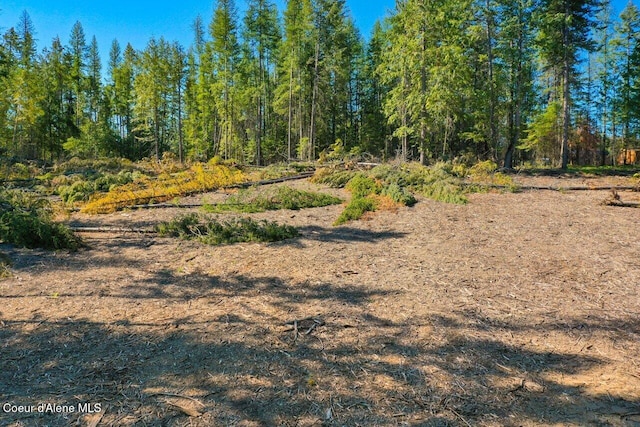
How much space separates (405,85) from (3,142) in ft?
104

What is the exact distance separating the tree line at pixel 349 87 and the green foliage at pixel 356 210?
31.0ft

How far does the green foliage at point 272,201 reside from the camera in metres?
9.81

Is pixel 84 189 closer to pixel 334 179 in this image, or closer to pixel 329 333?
pixel 334 179

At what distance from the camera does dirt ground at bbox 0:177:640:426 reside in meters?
2.74

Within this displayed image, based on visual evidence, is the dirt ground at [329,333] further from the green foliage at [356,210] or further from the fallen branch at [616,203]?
the fallen branch at [616,203]

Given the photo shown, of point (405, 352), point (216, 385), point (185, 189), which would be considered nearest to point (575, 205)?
point (405, 352)

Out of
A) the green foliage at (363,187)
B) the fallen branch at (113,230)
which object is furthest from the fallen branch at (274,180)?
the fallen branch at (113,230)

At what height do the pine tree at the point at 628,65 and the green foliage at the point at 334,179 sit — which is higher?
the pine tree at the point at 628,65

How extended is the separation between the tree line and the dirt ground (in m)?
13.3

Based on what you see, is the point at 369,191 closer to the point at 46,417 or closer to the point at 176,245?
the point at 176,245

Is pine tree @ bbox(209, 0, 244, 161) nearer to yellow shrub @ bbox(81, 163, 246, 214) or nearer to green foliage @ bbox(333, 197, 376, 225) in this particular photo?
yellow shrub @ bbox(81, 163, 246, 214)

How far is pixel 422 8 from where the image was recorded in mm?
17234

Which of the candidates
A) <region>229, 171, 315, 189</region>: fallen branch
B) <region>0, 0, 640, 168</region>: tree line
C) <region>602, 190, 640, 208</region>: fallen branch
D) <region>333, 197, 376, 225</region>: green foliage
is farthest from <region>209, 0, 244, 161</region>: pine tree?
<region>602, 190, 640, 208</region>: fallen branch

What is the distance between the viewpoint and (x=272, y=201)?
10375mm
